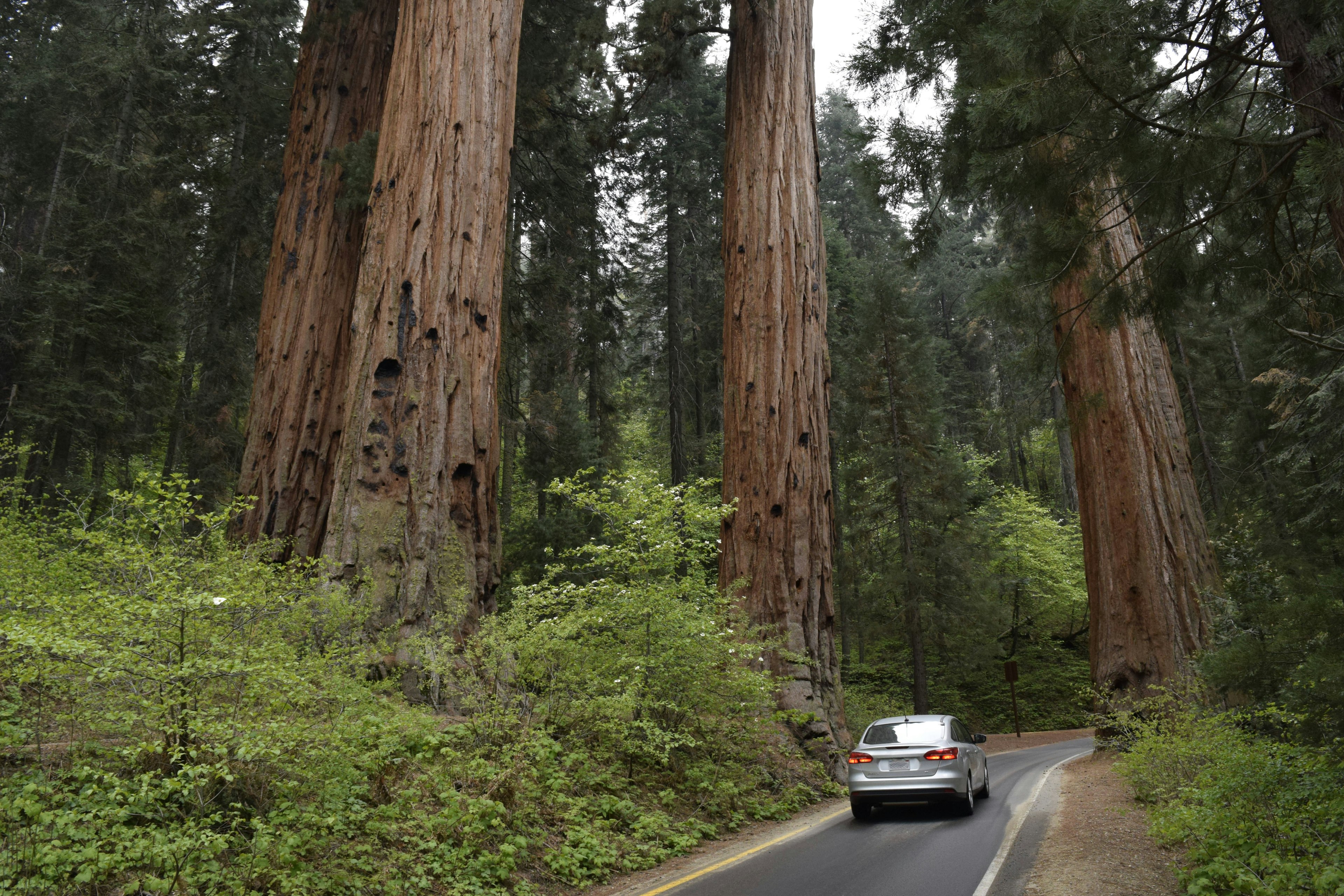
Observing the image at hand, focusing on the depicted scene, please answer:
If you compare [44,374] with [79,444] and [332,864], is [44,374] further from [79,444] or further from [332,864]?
[332,864]

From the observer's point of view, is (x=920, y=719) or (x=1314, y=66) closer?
(x=1314, y=66)

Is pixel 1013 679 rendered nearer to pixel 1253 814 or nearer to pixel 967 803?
pixel 967 803

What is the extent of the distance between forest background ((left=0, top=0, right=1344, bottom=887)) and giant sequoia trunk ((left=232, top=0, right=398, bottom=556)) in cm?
96

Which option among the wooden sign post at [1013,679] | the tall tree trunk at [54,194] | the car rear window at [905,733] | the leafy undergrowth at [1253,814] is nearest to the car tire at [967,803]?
the car rear window at [905,733]

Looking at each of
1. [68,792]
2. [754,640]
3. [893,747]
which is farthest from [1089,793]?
[68,792]

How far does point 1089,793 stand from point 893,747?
312 cm

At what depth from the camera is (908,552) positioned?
966 inches

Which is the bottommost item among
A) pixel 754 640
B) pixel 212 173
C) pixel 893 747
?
pixel 893 747

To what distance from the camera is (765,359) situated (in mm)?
11656

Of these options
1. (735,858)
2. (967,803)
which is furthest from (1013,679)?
(735,858)

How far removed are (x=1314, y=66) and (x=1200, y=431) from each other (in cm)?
2193

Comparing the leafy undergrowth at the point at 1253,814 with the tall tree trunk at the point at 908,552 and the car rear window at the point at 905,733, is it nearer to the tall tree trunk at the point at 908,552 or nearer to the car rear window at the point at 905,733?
the car rear window at the point at 905,733

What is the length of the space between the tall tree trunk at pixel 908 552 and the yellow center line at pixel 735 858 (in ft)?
51.6

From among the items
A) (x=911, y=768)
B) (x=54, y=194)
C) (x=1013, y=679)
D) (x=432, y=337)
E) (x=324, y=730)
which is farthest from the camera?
(x=1013, y=679)
